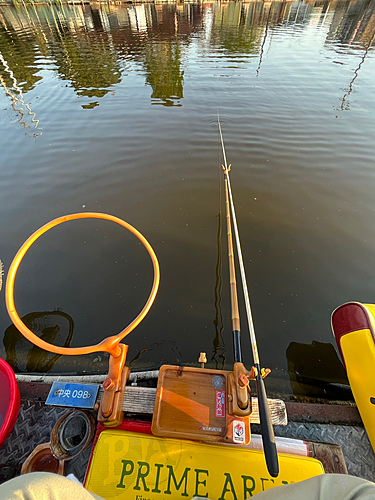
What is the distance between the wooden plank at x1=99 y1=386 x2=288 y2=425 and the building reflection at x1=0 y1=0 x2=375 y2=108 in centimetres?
901

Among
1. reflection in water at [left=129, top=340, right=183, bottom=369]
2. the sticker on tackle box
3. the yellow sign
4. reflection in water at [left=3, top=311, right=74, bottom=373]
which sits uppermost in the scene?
the sticker on tackle box

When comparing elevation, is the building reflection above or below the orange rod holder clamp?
below

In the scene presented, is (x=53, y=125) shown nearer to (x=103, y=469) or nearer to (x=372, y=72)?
(x=103, y=469)

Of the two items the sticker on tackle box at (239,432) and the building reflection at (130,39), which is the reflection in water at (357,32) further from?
the sticker on tackle box at (239,432)

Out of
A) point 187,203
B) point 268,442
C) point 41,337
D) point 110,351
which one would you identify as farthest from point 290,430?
point 187,203

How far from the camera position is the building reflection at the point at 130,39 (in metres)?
10.1

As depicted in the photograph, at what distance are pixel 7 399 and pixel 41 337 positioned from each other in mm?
1030

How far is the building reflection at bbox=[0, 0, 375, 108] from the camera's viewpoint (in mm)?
10133

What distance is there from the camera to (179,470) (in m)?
1.75

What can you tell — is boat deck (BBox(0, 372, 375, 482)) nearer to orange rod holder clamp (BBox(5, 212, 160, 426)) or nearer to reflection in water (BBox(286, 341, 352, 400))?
orange rod holder clamp (BBox(5, 212, 160, 426))

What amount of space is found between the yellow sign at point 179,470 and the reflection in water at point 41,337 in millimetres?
1553

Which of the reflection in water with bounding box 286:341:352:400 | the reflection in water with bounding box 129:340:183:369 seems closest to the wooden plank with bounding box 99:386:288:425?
the reflection in water with bounding box 129:340:183:369

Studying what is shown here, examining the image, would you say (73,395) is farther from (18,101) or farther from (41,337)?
(18,101)

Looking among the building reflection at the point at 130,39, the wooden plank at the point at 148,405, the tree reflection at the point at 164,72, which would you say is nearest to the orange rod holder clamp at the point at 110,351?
the wooden plank at the point at 148,405
